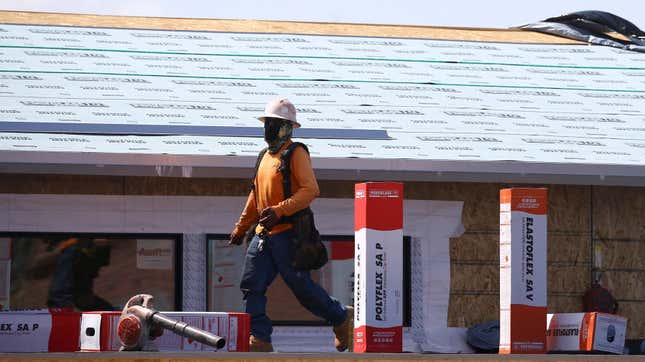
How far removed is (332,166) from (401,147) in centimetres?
99

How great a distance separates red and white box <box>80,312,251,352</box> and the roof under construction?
401cm

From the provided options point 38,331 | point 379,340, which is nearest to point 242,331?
point 379,340

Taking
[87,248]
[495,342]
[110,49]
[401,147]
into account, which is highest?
[110,49]

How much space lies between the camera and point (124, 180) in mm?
14156

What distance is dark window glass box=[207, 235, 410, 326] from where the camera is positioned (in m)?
14.4

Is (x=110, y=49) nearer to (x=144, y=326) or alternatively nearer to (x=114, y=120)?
(x=114, y=120)

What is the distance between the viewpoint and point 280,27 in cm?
1933

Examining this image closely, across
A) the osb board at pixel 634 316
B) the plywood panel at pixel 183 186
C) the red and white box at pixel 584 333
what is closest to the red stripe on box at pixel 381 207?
the red and white box at pixel 584 333

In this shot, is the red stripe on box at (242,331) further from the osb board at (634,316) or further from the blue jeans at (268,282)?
the osb board at (634,316)

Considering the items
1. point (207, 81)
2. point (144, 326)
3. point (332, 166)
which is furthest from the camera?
point (207, 81)

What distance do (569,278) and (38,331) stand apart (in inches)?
270

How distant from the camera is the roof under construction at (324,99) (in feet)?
45.2

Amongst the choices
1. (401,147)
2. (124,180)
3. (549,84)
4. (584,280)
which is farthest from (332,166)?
(549,84)

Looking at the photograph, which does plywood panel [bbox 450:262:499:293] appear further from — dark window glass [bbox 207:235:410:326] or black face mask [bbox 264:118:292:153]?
black face mask [bbox 264:118:292:153]
